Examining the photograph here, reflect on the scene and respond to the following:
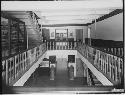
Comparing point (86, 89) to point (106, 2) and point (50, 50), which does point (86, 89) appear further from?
point (50, 50)

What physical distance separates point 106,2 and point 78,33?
1599 cm

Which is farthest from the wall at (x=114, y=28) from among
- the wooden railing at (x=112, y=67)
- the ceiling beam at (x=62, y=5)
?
the ceiling beam at (x=62, y=5)

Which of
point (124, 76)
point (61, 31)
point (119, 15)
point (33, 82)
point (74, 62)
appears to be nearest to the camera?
point (124, 76)

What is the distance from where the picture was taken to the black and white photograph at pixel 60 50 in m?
3.61

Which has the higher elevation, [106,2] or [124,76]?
[106,2]

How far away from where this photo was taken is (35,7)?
14.8 ft

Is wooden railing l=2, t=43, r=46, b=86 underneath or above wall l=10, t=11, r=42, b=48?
underneath

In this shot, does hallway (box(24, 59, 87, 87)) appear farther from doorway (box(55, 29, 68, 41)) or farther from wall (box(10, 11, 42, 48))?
doorway (box(55, 29, 68, 41))

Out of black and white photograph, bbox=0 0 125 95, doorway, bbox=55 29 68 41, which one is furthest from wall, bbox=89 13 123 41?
doorway, bbox=55 29 68 41

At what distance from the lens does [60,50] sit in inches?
608

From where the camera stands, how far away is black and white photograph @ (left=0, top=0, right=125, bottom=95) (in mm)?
3613

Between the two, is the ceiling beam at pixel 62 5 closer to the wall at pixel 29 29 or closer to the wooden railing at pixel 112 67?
the wooden railing at pixel 112 67

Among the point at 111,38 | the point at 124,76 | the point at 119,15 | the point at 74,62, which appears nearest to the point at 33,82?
the point at 74,62

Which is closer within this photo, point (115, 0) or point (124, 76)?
point (124, 76)
